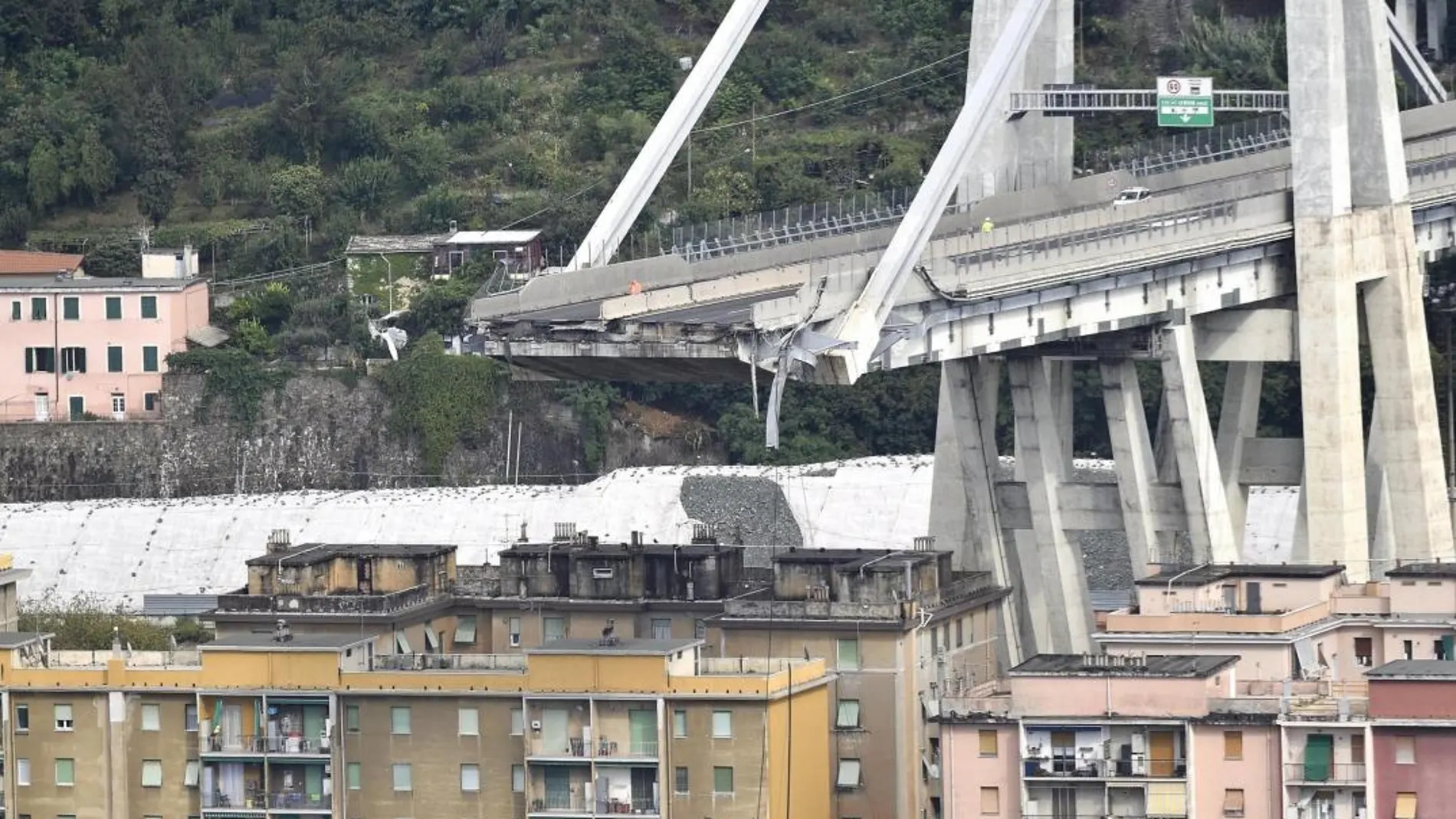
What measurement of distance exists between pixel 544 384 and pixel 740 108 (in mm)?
12239

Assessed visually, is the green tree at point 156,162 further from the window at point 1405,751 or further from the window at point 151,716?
the window at point 1405,751

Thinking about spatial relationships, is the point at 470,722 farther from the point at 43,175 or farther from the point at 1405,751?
the point at 43,175

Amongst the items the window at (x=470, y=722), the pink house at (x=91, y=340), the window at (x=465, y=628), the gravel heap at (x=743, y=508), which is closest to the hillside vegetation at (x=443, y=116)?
the pink house at (x=91, y=340)

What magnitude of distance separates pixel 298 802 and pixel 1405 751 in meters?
17.1

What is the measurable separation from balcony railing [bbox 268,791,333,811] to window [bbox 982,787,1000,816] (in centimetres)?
1064

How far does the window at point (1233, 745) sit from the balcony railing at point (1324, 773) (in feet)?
2.76

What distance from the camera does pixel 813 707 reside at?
71.3 meters

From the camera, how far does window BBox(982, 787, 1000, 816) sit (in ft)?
215

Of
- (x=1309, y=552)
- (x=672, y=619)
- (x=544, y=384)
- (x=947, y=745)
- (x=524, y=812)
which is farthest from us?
(x=544, y=384)

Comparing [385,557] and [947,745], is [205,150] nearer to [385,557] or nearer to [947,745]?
[385,557]

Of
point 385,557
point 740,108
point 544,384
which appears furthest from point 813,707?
point 740,108

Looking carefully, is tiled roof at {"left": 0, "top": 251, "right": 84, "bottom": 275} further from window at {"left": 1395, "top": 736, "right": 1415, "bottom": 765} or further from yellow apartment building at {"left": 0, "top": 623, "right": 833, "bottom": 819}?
window at {"left": 1395, "top": 736, "right": 1415, "bottom": 765}

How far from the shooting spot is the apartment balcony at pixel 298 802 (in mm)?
71188

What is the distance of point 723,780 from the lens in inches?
2714
